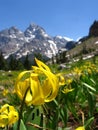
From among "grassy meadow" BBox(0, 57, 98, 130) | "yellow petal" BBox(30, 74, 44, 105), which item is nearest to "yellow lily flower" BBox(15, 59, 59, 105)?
"yellow petal" BBox(30, 74, 44, 105)

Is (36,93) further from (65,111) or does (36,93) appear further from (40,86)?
(65,111)

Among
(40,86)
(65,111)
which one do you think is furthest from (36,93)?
(65,111)

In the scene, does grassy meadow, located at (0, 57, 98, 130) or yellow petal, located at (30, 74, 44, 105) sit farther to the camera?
grassy meadow, located at (0, 57, 98, 130)

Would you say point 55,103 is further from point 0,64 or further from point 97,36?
point 97,36

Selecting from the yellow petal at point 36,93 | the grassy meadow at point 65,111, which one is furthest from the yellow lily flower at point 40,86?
the grassy meadow at point 65,111

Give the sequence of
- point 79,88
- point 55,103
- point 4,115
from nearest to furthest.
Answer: point 4,115 → point 55,103 → point 79,88

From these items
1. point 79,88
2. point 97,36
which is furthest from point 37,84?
point 97,36

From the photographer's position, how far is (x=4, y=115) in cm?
149

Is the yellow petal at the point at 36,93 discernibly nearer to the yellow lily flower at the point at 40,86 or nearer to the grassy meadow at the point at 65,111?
the yellow lily flower at the point at 40,86

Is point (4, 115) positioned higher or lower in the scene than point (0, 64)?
lower

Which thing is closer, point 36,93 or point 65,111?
point 36,93

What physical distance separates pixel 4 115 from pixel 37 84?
367 millimetres

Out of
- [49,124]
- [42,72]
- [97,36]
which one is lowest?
[49,124]

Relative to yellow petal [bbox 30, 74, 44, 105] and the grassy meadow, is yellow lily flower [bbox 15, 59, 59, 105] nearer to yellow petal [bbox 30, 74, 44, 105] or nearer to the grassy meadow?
yellow petal [bbox 30, 74, 44, 105]
